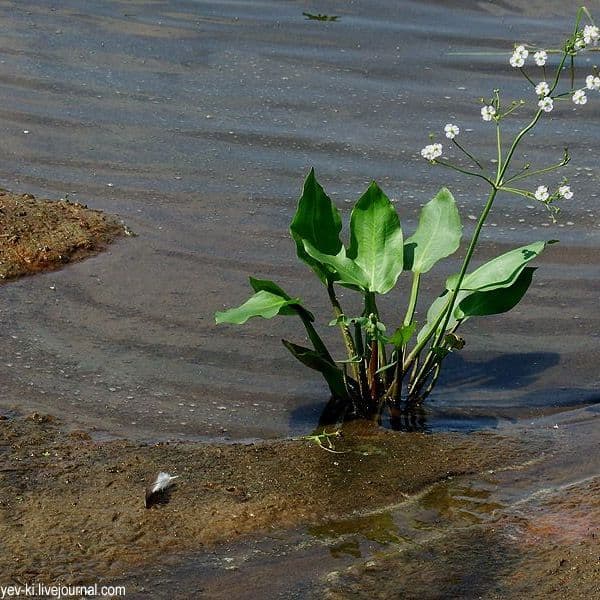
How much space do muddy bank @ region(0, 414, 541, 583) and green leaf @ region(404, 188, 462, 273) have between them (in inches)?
23.1

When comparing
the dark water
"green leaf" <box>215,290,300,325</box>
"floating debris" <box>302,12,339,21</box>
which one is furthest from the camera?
"floating debris" <box>302,12,339,21</box>

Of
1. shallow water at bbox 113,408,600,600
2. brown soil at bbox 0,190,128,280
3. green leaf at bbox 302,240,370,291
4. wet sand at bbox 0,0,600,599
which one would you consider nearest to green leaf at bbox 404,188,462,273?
green leaf at bbox 302,240,370,291

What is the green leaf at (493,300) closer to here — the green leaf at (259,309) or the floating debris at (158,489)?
the green leaf at (259,309)

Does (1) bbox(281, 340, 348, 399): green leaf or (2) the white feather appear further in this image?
(1) bbox(281, 340, 348, 399): green leaf

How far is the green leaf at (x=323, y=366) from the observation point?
12.1ft

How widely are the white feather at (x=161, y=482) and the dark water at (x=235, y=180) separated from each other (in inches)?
16.2

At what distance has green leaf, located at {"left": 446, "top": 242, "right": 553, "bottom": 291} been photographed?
355 centimetres

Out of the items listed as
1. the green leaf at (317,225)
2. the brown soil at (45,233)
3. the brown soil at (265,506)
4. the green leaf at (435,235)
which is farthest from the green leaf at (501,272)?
the brown soil at (45,233)

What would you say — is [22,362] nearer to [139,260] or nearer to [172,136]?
[139,260]

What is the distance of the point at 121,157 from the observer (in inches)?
240

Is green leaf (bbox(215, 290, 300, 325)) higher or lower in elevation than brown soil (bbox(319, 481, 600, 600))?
higher

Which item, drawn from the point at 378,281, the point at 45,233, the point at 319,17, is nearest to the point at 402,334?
the point at 378,281

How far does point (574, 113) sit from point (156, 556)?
481 centimetres

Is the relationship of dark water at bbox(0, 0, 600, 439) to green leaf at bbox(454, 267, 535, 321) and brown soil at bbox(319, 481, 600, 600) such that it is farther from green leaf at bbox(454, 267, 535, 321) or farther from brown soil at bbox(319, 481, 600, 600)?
brown soil at bbox(319, 481, 600, 600)
